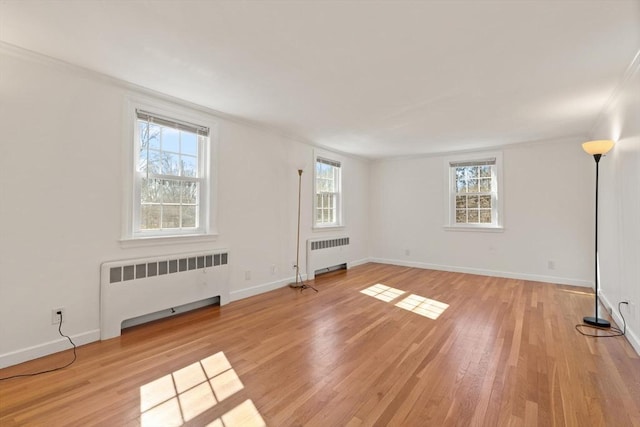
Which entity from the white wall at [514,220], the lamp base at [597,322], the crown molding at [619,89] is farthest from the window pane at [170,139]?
the lamp base at [597,322]

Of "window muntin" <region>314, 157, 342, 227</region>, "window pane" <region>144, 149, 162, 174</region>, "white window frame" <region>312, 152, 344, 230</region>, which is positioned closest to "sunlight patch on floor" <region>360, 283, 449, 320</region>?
"white window frame" <region>312, 152, 344, 230</region>

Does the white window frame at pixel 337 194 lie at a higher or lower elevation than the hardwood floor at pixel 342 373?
higher

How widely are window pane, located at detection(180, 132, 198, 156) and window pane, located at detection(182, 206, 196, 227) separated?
659mm

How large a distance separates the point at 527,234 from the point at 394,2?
4.95 meters

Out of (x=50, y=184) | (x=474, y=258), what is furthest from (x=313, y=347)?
(x=474, y=258)

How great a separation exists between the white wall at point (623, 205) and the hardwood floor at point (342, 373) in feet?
1.33

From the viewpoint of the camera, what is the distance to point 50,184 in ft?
8.11

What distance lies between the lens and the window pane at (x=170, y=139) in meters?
3.30

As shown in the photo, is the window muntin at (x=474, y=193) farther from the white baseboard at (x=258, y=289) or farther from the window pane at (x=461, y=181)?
the white baseboard at (x=258, y=289)

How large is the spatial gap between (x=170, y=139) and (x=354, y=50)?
2284 millimetres

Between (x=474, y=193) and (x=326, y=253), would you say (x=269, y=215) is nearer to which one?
(x=326, y=253)

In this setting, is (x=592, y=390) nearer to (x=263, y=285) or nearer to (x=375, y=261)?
(x=263, y=285)

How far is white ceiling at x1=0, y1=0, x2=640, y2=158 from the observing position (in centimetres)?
185

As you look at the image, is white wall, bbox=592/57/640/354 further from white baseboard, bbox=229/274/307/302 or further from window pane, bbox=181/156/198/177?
window pane, bbox=181/156/198/177
